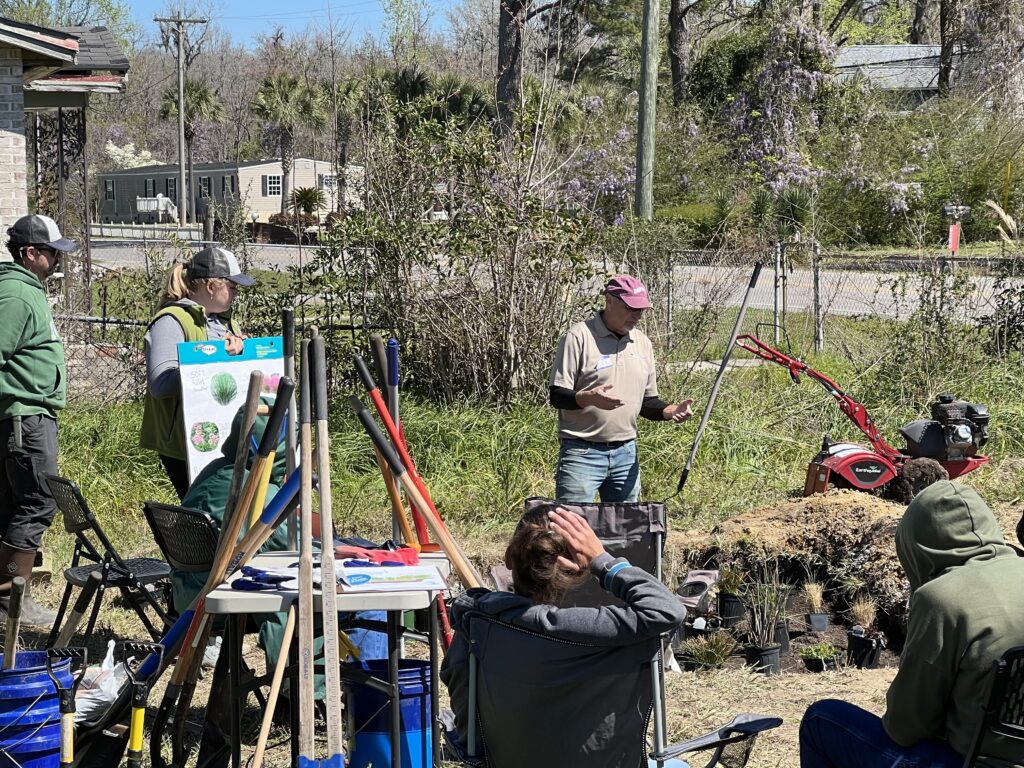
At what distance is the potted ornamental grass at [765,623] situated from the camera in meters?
5.64

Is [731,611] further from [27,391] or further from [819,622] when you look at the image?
[27,391]

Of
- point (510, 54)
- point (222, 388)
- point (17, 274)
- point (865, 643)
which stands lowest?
point (865, 643)

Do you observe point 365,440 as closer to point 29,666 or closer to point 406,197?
point 406,197

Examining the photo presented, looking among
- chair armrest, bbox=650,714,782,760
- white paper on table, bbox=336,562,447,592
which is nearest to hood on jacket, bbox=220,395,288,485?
white paper on table, bbox=336,562,447,592

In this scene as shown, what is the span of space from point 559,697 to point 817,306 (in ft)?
29.6

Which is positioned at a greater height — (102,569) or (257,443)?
(257,443)

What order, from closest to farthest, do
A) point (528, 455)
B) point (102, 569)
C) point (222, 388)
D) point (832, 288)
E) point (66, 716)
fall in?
1. point (66, 716)
2. point (102, 569)
3. point (222, 388)
4. point (528, 455)
5. point (832, 288)

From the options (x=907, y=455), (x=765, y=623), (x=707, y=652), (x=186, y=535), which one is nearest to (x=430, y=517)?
(x=186, y=535)

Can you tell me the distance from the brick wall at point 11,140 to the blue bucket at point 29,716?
27.6 ft

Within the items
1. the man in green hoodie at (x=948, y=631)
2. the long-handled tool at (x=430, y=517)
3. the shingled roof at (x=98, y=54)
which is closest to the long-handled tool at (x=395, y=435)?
the long-handled tool at (x=430, y=517)

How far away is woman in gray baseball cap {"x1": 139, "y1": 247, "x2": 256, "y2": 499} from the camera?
198 inches

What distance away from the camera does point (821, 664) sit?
5.74 metres

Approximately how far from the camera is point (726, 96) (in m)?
33.7

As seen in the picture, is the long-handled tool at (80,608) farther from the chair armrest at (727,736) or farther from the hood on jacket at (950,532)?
the hood on jacket at (950,532)
